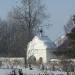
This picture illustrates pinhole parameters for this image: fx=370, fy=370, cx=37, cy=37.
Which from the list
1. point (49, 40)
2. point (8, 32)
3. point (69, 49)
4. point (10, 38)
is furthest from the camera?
point (8, 32)

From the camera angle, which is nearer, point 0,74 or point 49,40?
point 0,74

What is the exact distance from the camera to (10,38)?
64375 millimetres

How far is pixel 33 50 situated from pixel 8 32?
33.2 meters

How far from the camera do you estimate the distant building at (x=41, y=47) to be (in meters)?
37.0

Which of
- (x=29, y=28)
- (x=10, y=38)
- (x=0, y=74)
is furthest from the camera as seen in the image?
(x=10, y=38)

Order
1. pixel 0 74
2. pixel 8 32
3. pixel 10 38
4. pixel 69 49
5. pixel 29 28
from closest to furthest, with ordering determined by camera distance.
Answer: pixel 0 74, pixel 69 49, pixel 29 28, pixel 10 38, pixel 8 32

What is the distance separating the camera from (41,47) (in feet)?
126

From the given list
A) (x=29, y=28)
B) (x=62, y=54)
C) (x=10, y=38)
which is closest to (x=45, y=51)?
(x=29, y=28)

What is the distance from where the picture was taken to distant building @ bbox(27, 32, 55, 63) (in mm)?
36953

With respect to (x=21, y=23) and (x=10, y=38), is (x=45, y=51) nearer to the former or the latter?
(x=21, y=23)

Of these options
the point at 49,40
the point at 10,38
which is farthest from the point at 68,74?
the point at 10,38

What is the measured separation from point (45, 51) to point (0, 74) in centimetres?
2075

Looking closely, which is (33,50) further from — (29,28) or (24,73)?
(24,73)

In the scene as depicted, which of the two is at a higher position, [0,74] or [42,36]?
[42,36]
